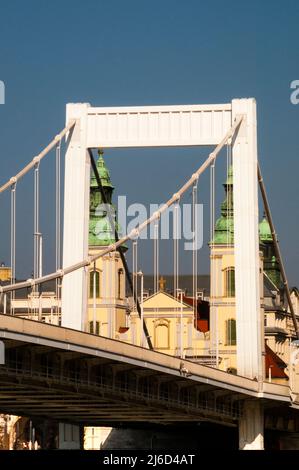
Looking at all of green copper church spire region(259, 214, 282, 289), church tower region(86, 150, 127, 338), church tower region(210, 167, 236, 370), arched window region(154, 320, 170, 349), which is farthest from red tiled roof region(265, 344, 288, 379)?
green copper church spire region(259, 214, 282, 289)

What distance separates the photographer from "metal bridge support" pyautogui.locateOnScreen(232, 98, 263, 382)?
261 feet

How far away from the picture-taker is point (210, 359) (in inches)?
5197

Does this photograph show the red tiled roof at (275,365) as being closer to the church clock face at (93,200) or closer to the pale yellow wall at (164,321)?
the pale yellow wall at (164,321)

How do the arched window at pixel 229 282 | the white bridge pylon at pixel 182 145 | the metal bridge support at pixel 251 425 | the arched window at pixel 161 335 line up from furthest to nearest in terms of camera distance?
the arched window at pixel 229 282
the arched window at pixel 161 335
the metal bridge support at pixel 251 425
the white bridge pylon at pixel 182 145

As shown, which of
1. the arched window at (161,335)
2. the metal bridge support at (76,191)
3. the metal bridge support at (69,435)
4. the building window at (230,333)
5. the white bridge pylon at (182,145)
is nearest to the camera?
the metal bridge support at (76,191)

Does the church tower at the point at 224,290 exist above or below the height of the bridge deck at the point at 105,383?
above

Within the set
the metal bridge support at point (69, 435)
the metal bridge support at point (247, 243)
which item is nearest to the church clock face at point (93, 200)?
the metal bridge support at point (69, 435)

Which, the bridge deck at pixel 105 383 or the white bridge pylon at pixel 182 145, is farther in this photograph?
the white bridge pylon at pixel 182 145

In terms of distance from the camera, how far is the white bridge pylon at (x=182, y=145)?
77625 mm

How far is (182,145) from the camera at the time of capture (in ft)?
255

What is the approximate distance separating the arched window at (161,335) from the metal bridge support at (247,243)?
5957 cm

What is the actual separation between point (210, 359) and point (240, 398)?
49.1m

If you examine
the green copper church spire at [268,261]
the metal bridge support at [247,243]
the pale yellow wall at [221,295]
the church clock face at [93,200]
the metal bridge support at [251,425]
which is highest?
the green copper church spire at [268,261]

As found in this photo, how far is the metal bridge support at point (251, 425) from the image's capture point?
277 ft
